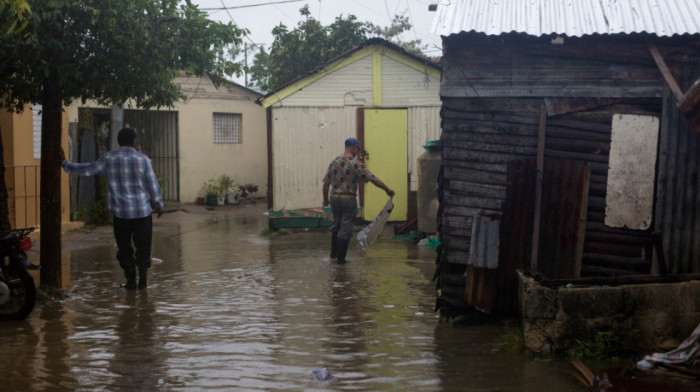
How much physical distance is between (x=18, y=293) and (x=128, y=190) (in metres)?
1.70

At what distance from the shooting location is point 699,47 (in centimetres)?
660

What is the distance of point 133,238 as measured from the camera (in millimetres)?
8492

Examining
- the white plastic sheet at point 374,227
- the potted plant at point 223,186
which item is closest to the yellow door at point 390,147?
the white plastic sheet at point 374,227

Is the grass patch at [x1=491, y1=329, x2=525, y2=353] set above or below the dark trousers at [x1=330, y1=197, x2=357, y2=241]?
below

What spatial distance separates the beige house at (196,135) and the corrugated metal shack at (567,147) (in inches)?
619

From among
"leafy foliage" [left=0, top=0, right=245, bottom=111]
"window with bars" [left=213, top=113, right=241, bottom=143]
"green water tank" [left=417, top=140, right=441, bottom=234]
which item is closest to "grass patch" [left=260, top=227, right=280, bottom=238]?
"green water tank" [left=417, top=140, right=441, bottom=234]

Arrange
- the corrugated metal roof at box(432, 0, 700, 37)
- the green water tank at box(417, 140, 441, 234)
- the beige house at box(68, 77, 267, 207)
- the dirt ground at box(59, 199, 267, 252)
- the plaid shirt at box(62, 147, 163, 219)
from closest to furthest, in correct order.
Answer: the corrugated metal roof at box(432, 0, 700, 37)
the plaid shirt at box(62, 147, 163, 219)
the green water tank at box(417, 140, 441, 234)
the dirt ground at box(59, 199, 267, 252)
the beige house at box(68, 77, 267, 207)

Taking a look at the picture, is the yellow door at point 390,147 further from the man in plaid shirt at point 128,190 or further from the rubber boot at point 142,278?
the man in plaid shirt at point 128,190

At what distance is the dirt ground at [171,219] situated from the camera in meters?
13.4

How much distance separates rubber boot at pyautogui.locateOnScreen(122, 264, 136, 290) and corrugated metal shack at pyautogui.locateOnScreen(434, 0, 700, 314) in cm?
393

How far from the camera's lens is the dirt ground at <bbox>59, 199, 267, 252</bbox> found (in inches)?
527

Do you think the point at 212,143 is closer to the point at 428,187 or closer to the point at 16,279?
the point at 428,187

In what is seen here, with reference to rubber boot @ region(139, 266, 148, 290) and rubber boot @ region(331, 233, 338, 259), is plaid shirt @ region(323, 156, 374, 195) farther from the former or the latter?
rubber boot @ region(139, 266, 148, 290)

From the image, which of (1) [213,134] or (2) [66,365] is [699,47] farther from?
(1) [213,134]
